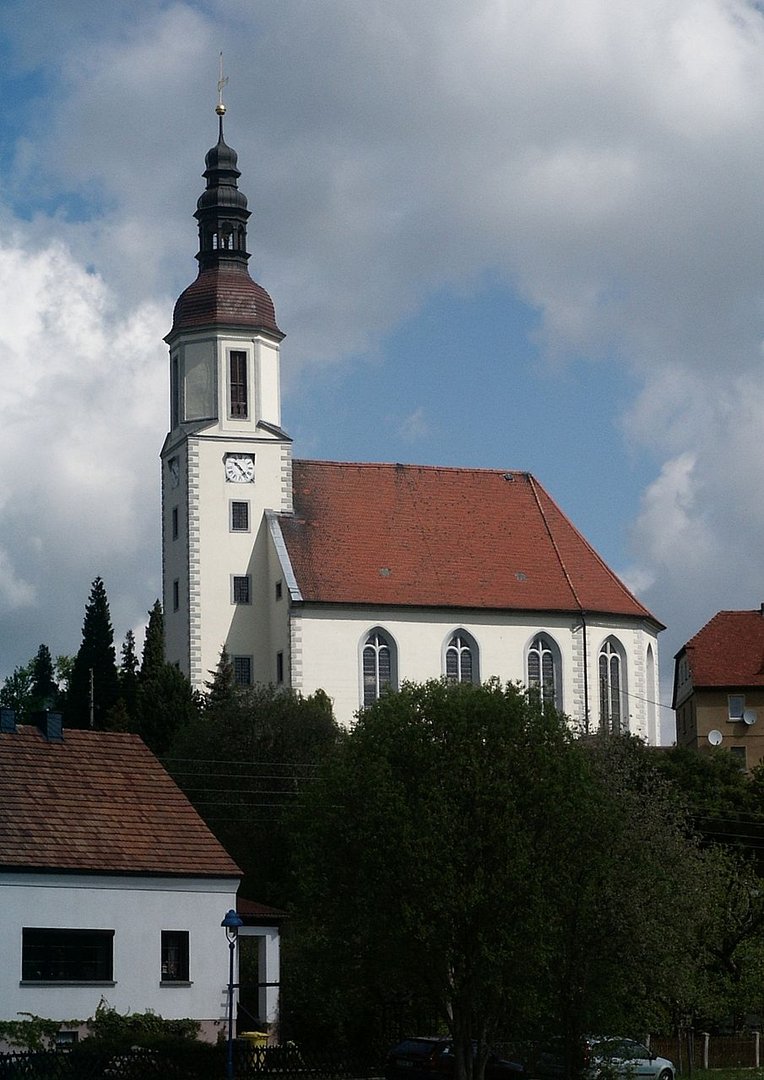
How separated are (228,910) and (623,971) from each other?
800cm

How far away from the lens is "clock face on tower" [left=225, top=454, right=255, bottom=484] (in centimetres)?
7500

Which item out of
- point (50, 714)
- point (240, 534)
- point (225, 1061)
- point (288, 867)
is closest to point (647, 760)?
point (288, 867)

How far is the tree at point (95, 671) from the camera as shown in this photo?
84188 millimetres

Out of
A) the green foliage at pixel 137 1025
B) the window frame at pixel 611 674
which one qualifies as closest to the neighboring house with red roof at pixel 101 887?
the green foliage at pixel 137 1025

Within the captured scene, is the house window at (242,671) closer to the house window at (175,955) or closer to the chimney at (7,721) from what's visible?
the chimney at (7,721)

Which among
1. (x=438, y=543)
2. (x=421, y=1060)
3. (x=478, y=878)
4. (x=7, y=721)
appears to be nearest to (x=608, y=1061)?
(x=421, y=1060)

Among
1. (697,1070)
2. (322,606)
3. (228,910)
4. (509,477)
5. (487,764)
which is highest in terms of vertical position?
(509,477)

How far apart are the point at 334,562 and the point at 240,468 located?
196 inches

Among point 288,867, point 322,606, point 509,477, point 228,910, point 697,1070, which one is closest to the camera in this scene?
point 228,910

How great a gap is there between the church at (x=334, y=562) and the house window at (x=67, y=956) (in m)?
32.9

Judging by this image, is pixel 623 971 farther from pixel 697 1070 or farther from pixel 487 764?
pixel 697 1070

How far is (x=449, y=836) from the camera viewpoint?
36000 mm

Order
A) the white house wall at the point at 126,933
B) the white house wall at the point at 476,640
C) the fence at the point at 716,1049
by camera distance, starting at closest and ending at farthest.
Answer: the white house wall at the point at 126,933 → the fence at the point at 716,1049 → the white house wall at the point at 476,640

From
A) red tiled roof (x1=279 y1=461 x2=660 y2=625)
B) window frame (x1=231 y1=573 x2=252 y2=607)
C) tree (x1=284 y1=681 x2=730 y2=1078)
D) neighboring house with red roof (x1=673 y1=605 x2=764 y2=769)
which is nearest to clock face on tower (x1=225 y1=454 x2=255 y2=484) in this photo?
red tiled roof (x1=279 y1=461 x2=660 y2=625)
